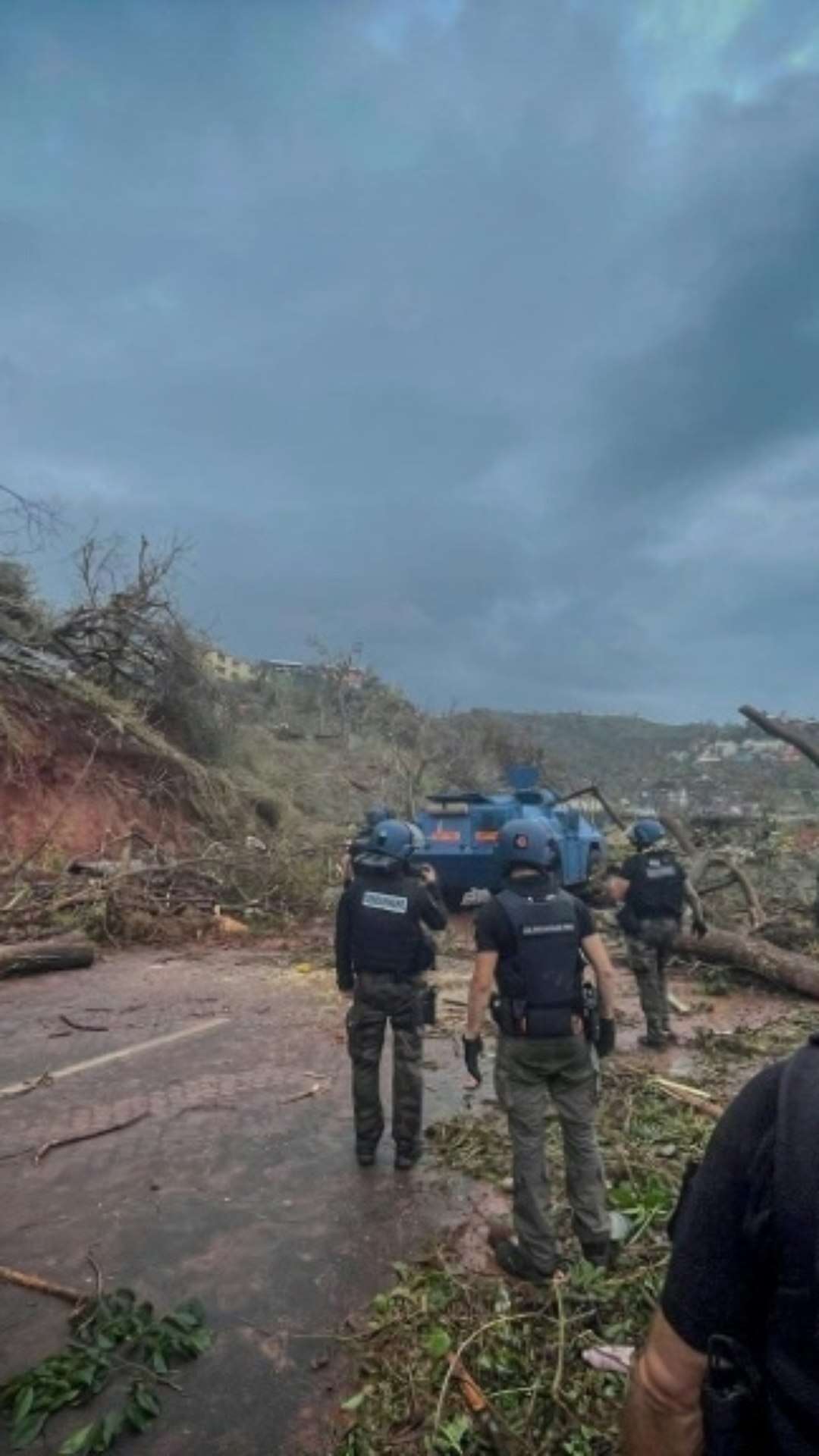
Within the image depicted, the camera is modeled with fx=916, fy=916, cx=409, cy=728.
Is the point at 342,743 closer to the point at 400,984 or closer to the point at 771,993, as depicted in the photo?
the point at 771,993

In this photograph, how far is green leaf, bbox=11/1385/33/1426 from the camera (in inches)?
120

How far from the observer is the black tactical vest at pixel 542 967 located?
4145 mm

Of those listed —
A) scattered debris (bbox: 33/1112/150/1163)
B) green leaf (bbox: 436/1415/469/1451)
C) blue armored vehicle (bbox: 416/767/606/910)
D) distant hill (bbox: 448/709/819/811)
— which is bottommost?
green leaf (bbox: 436/1415/469/1451)

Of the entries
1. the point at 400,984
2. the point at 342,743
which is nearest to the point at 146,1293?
the point at 400,984

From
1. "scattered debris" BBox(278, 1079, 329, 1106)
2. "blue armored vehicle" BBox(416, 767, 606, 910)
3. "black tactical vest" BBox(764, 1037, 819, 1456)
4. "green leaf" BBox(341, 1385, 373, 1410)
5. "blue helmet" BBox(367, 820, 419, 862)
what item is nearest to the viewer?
"black tactical vest" BBox(764, 1037, 819, 1456)

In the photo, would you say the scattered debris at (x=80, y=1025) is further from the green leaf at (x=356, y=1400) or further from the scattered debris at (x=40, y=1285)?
the green leaf at (x=356, y=1400)

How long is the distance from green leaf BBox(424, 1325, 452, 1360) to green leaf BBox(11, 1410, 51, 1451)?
133 cm

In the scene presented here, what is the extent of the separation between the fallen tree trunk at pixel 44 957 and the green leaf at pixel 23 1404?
719cm

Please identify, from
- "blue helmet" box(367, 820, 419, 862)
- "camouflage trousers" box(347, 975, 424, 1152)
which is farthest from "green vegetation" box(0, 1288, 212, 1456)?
"blue helmet" box(367, 820, 419, 862)

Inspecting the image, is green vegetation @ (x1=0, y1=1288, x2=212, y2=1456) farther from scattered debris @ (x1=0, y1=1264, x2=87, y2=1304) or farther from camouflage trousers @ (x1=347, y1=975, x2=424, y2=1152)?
camouflage trousers @ (x1=347, y1=975, x2=424, y2=1152)

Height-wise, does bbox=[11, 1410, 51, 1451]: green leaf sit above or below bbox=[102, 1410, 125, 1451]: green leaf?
below

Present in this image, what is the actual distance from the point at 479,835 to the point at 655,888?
5.91 meters

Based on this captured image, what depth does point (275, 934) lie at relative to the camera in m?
12.7

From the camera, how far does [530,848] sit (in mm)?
4367
